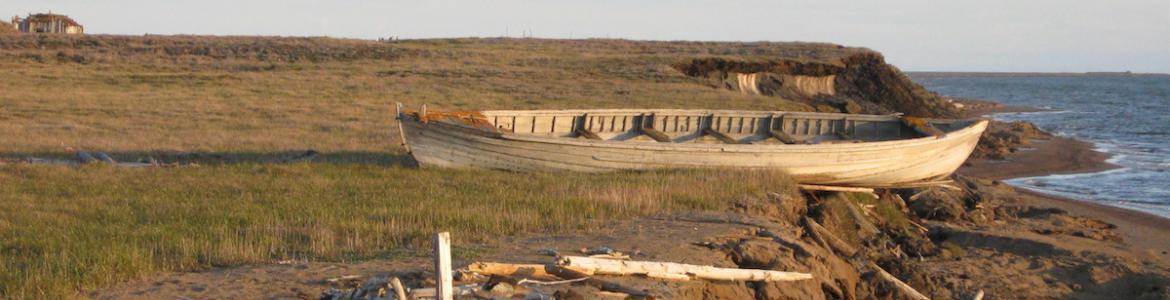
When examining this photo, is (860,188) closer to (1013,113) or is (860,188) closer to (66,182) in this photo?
(66,182)

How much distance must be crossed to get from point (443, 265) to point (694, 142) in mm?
11674

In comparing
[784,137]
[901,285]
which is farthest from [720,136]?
[901,285]

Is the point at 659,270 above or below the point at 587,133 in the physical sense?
below

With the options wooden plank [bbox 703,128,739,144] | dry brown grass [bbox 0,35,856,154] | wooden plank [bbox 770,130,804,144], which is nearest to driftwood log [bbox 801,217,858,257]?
wooden plank [bbox 703,128,739,144]

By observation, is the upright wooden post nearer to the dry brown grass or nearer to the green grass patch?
the green grass patch

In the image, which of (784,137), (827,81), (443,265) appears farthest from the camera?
(827,81)

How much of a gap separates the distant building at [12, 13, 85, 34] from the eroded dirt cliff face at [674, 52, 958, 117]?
42303mm

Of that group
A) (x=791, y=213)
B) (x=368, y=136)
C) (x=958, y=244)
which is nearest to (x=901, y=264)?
(x=791, y=213)

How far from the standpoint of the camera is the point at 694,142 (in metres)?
18.1

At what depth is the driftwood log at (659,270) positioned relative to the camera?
8.35 m

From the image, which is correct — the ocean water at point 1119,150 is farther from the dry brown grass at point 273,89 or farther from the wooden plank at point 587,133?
the wooden plank at point 587,133

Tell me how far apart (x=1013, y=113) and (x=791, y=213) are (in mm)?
50159

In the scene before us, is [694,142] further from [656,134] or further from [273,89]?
[273,89]

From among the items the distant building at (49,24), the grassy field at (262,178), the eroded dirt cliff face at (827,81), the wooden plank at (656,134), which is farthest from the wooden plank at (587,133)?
the distant building at (49,24)
